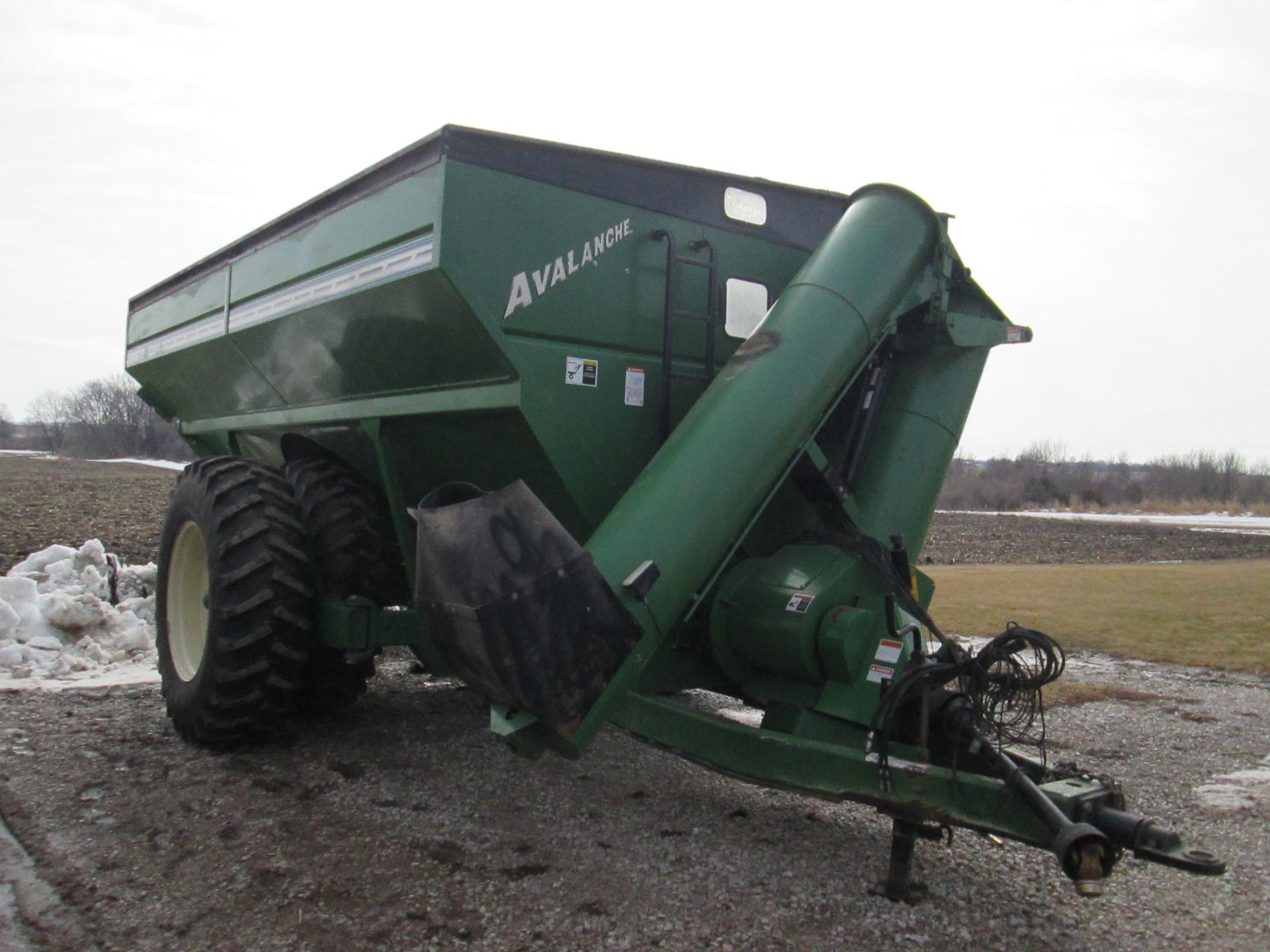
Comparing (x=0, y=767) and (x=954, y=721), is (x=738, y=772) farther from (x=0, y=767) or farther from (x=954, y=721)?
(x=0, y=767)

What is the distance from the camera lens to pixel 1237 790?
452 cm

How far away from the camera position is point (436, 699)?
601cm

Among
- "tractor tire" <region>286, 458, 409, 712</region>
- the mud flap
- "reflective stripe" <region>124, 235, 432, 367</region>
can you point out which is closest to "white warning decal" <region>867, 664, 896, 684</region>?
the mud flap

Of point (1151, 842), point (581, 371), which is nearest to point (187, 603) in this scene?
point (581, 371)

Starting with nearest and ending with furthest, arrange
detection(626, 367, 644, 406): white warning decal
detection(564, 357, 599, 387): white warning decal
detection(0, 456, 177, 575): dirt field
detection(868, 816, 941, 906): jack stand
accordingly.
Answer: detection(868, 816, 941, 906): jack stand → detection(564, 357, 599, 387): white warning decal → detection(626, 367, 644, 406): white warning decal → detection(0, 456, 177, 575): dirt field

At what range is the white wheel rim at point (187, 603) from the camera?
5203 millimetres

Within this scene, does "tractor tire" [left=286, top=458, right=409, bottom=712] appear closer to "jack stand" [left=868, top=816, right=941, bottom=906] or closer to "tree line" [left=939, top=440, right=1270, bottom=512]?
"jack stand" [left=868, top=816, right=941, bottom=906]

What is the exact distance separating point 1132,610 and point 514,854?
27.5 ft

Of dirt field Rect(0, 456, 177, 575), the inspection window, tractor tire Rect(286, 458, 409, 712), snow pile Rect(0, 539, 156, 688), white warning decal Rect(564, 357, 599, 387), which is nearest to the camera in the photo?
white warning decal Rect(564, 357, 599, 387)

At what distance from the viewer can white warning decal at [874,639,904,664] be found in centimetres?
362

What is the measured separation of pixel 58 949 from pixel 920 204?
379 centimetres

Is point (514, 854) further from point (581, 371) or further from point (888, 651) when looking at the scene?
point (581, 371)

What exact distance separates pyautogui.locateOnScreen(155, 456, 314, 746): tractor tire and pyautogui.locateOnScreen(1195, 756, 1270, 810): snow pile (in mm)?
3995

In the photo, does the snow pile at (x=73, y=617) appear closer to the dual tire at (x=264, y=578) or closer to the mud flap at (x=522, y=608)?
the dual tire at (x=264, y=578)
